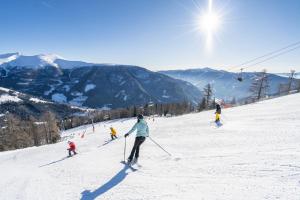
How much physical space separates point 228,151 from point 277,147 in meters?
2.21

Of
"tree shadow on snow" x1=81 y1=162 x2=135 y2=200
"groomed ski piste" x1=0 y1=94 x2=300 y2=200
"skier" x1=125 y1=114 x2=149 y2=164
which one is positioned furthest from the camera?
"skier" x1=125 y1=114 x2=149 y2=164

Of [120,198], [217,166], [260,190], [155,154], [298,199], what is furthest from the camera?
[155,154]

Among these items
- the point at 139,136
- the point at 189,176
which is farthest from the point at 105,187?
the point at 139,136

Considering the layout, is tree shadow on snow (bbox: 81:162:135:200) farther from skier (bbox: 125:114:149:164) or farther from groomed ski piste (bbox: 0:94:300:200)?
skier (bbox: 125:114:149:164)

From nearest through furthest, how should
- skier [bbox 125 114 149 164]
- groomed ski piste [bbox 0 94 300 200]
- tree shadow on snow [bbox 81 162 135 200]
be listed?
groomed ski piste [bbox 0 94 300 200] → tree shadow on snow [bbox 81 162 135 200] → skier [bbox 125 114 149 164]

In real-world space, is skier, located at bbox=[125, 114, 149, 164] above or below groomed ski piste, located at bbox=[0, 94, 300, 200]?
above

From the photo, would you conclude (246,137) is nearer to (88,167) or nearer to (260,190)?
(260,190)

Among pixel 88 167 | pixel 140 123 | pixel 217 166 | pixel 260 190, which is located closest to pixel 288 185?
pixel 260 190

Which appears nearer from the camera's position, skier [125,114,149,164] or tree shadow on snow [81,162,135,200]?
tree shadow on snow [81,162,135,200]

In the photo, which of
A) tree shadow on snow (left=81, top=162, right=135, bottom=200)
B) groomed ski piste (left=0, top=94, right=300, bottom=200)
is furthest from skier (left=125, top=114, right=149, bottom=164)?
tree shadow on snow (left=81, top=162, right=135, bottom=200)

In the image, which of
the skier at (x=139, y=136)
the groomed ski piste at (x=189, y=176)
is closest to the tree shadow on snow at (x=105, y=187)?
the groomed ski piste at (x=189, y=176)

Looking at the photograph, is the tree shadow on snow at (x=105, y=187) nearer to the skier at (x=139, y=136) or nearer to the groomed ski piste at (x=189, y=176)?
the groomed ski piste at (x=189, y=176)

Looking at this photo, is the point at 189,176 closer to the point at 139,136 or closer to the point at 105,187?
the point at 105,187

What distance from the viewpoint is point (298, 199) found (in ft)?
22.0
